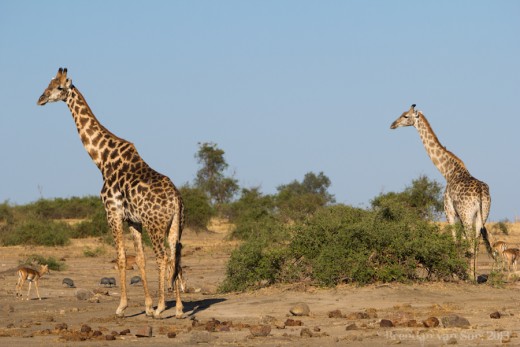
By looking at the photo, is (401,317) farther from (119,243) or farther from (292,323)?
(119,243)

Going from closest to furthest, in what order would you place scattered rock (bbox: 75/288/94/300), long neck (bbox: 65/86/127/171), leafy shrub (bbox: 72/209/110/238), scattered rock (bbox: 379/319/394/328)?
scattered rock (bbox: 379/319/394/328) < long neck (bbox: 65/86/127/171) < scattered rock (bbox: 75/288/94/300) < leafy shrub (bbox: 72/209/110/238)

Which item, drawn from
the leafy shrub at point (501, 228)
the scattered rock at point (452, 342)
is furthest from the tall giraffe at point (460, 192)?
the leafy shrub at point (501, 228)

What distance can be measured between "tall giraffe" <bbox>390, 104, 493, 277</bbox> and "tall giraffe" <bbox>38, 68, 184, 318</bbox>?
593cm

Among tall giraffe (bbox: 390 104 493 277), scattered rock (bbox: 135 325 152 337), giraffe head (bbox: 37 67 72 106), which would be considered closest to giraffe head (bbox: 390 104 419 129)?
tall giraffe (bbox: 390 104 493 277)

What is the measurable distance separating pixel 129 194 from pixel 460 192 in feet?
24.7

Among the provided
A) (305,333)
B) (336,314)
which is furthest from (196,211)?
(305,333)

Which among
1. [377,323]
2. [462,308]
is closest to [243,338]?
[377,323]

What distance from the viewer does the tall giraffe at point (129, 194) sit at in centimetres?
1305

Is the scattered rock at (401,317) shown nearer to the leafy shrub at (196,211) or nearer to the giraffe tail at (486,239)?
the giraffe tail at (486,239)

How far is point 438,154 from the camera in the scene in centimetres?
2011

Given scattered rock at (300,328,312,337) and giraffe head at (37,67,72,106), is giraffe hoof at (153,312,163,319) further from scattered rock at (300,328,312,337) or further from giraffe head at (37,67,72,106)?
giraffe head at (37,67,72,106)

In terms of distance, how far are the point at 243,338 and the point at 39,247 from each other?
918 inches

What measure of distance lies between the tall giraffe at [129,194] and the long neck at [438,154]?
25.3 ft

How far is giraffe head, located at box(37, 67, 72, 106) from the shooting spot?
14.5m
